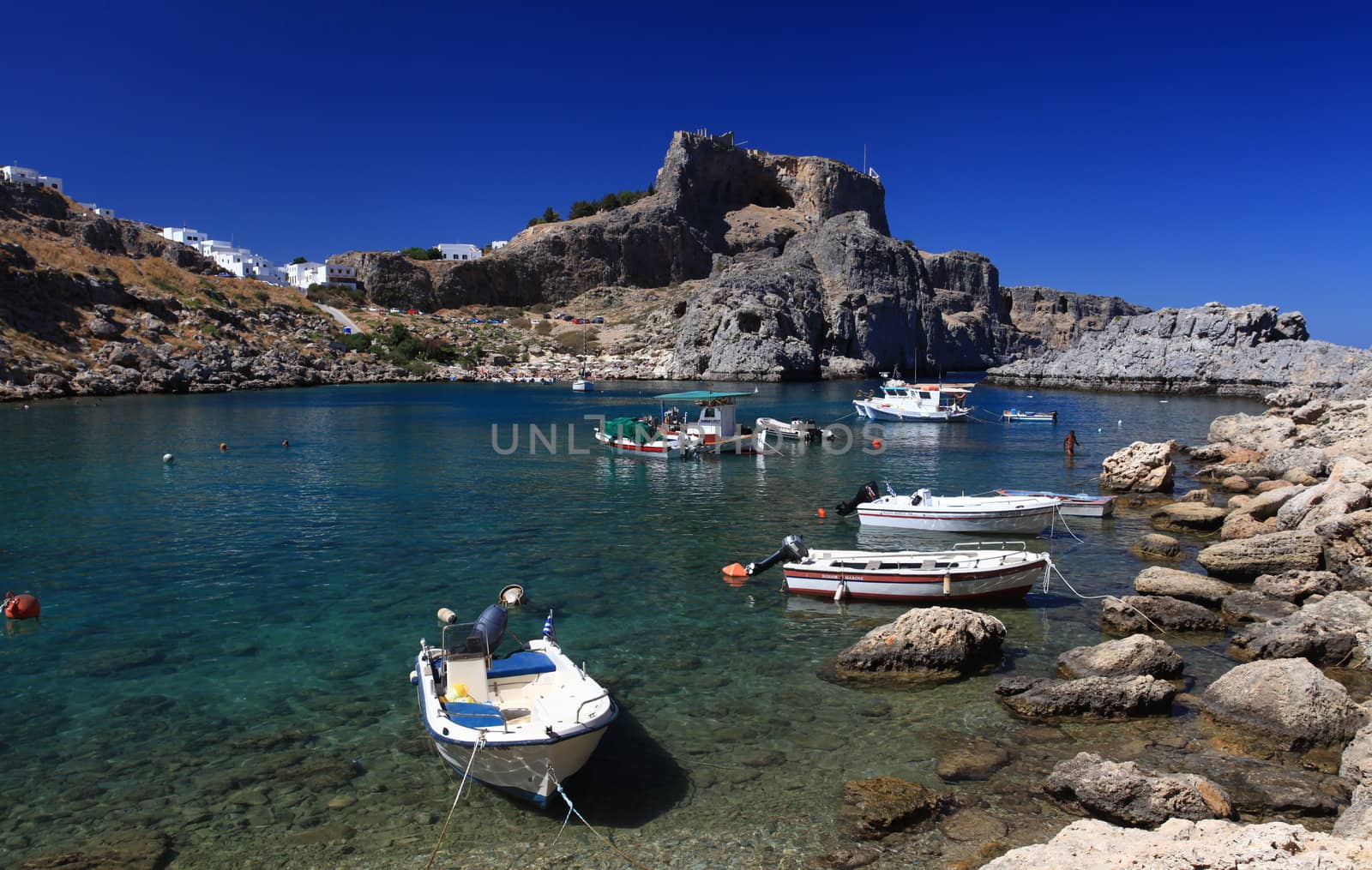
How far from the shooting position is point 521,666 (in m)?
11.7

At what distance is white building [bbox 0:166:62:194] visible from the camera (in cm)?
11956

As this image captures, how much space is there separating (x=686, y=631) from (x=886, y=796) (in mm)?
6825

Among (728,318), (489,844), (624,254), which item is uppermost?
(624,254)

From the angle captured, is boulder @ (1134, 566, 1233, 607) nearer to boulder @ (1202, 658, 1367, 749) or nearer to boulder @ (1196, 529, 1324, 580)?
boulder @ (1196, 529, 1324, 580)

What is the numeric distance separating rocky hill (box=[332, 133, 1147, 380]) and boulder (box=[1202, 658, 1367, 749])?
327ft

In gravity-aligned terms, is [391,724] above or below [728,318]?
below

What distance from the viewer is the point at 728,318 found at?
11562cm

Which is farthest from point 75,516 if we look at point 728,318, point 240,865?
point 728,318

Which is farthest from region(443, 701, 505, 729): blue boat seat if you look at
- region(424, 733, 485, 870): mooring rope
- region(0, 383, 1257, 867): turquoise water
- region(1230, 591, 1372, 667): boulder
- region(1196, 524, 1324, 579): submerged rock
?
region(1196, 524, 1324, 579): submerged rock

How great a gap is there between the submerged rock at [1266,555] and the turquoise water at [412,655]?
6.71ft

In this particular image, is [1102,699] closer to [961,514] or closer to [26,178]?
[961,514]

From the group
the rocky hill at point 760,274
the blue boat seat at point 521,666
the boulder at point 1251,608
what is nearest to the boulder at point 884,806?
the blue boat seat at point 521,666

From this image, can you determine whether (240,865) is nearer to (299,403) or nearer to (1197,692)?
(1197,692)

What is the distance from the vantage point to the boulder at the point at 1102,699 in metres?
12.4
